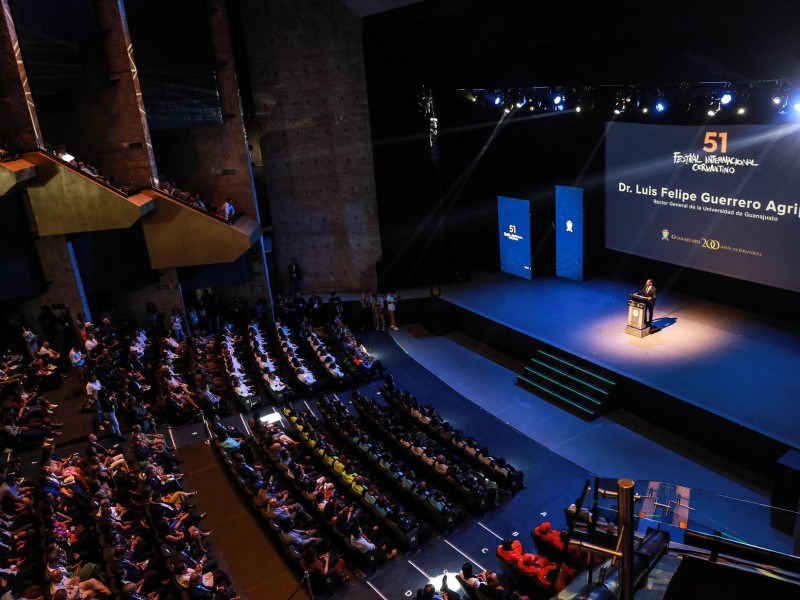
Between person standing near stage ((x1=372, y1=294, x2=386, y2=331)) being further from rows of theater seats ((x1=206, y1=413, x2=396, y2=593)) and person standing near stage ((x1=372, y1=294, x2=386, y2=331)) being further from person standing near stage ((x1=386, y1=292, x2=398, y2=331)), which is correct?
rows of theater seats ((x1=206, y1=413, x2=396, y2=593))

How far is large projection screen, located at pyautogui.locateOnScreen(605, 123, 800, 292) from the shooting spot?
13102 mm

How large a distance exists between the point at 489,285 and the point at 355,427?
8.50m

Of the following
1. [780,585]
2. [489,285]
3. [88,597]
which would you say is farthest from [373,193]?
[780,585]

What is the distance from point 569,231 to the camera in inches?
725

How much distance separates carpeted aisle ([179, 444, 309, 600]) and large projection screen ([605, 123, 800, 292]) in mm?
11477

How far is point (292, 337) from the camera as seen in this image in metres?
17.4

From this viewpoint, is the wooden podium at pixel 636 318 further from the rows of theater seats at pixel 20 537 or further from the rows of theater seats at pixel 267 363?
the rows of theater seats at pixel 20 537

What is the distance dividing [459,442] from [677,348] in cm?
554

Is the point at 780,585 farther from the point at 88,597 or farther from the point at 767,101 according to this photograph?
the point at 767,101

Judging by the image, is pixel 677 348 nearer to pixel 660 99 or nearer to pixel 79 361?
pixel 660 99

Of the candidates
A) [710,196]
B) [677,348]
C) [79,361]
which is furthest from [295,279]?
[710,196]

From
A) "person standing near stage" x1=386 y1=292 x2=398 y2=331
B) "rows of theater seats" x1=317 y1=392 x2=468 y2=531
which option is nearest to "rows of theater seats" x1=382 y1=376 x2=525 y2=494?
"rows of theater seats" x1=317 y1=392 x2=468 y2=531

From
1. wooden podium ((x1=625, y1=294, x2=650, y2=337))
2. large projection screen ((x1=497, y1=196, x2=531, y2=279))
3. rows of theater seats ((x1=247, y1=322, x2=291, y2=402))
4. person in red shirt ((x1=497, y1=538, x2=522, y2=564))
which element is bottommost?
person in red shirt ((x1=497, y1=538, x2=522, y2=564))

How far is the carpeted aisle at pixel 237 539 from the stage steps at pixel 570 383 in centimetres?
686
